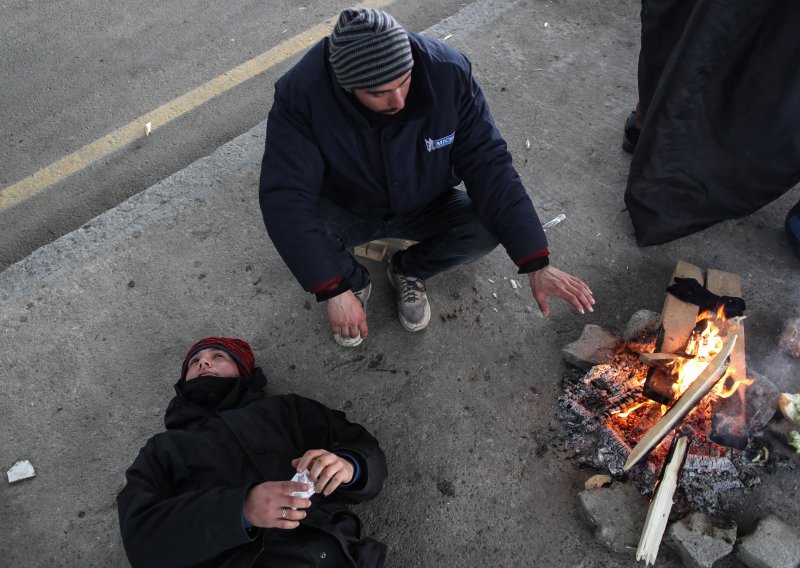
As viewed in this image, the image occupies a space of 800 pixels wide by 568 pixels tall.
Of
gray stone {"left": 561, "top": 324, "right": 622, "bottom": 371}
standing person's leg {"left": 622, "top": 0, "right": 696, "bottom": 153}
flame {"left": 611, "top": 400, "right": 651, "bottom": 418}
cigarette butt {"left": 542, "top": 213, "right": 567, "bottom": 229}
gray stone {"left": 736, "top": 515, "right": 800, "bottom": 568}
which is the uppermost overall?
standing person's leg {"left": 622, "top": 0, "right": 696, "bottom": 153}

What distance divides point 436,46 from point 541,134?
1.61m

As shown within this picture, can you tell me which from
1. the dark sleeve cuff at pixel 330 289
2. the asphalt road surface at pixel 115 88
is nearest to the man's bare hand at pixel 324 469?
the dark sleeve cuff at pixel 330 289

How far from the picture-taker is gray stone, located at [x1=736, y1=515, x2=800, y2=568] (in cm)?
233

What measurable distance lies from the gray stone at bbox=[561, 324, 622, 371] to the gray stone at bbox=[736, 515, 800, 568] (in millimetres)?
885

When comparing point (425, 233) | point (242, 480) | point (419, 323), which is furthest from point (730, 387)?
point (242, 480)

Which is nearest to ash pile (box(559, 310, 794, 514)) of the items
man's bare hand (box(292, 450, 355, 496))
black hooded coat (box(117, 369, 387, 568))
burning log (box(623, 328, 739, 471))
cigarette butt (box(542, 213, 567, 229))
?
burning log (box(623, 328, 739, 471))

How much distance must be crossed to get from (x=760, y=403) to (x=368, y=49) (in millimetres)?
2150

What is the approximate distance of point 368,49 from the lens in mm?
2111

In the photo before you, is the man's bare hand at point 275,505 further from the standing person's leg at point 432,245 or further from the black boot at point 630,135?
the black boot at point 630,135

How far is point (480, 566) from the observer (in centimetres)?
251

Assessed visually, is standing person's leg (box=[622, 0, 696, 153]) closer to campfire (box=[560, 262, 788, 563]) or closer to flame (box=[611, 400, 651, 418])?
campfire (box=[560, 262, 788, 563])

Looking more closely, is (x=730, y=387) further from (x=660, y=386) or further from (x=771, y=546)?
(x=771, y=546)

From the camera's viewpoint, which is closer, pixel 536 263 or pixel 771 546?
pixel 771 546

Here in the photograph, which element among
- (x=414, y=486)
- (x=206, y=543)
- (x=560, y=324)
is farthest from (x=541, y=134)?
(x=206, y=543)
